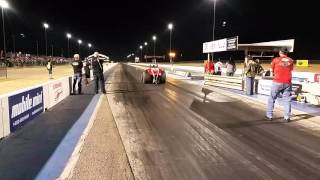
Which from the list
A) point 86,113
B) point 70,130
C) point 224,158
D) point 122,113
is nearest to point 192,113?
point 122,113

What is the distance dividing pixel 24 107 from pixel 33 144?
2602 millimetres

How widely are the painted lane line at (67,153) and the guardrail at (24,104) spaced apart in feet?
4.48

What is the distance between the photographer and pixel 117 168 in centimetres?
628

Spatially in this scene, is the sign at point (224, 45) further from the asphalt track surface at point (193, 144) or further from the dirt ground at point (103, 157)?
the dirt ground at point (103, 157)

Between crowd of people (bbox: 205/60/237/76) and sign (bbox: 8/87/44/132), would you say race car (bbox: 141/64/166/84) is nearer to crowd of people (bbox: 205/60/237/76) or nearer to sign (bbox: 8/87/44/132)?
crowd of people (bbox: 205/60/237/76)

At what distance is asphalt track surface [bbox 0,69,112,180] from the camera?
6223mm

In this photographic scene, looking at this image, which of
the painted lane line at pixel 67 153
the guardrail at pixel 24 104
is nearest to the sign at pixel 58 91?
the guardrail at pixel 24 104

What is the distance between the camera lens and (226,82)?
22.8m

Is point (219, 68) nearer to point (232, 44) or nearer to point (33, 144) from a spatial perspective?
point (232, 44)

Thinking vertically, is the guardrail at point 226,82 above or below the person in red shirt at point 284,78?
below

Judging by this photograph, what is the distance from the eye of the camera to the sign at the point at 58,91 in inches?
553

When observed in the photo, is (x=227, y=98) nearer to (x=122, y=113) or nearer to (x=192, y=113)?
(x=192, y=113)

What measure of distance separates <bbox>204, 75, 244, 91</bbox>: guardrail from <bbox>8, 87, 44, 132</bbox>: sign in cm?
1164

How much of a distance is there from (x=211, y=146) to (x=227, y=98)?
31.6 feet
